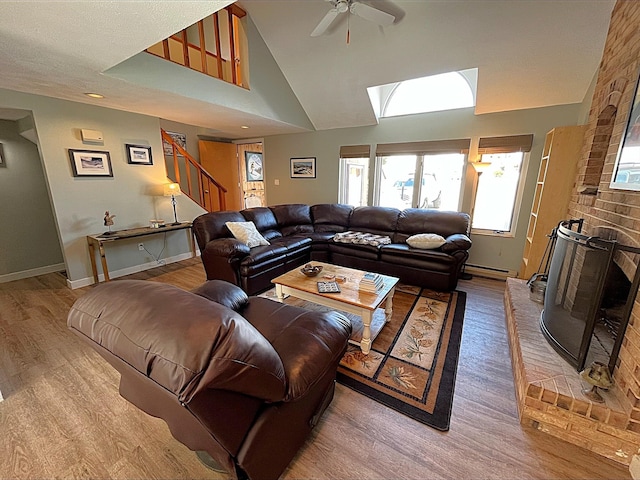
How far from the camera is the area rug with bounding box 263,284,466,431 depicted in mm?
1623

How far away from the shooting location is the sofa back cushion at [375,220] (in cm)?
402

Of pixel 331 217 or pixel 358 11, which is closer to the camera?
pixel 358 11

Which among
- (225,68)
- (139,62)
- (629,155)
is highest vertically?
(225,68)

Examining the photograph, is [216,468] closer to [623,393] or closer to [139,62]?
[623,393]

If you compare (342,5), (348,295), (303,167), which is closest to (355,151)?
(303,167)

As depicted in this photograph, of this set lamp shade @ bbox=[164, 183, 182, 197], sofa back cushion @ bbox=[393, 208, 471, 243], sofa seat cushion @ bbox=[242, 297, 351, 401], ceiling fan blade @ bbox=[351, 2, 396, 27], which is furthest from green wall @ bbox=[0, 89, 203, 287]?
sofa back cushion @ bbox=[393, 208, 471, 243]

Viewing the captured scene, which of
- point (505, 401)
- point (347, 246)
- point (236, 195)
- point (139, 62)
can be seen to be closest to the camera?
point (505, 401)

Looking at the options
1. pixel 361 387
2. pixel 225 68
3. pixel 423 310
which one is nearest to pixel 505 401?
pixel 361 387

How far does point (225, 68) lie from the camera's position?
384cm

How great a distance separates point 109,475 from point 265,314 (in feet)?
3.33

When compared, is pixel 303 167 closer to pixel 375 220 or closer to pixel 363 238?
pixel 375 220

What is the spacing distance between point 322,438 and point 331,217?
3.46 m

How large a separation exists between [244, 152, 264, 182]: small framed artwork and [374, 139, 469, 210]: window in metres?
3.61

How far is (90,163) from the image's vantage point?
10.7ft
